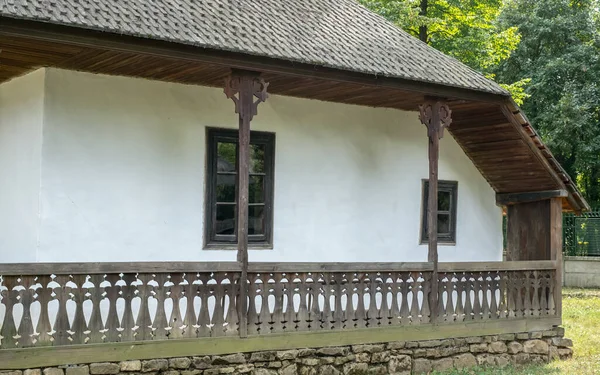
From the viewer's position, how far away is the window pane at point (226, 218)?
11820 mm

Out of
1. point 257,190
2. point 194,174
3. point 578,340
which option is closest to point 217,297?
point 194,174

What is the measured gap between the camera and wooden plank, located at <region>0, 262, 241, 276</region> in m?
8.98

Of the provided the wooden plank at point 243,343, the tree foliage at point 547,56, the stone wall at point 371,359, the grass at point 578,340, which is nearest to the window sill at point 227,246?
the wooden plank at point 243,343

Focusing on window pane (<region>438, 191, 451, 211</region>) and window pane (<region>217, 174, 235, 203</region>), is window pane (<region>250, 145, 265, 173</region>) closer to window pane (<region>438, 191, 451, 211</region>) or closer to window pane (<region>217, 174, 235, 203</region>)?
window pane (<region>217, 174, 235, 203</region>)

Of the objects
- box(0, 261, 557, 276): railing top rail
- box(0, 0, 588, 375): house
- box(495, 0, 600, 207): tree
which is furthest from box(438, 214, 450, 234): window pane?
box(495, 0, 600, 207): tree

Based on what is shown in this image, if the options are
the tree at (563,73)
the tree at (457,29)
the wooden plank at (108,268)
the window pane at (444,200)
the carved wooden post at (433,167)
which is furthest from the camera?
the tree at (563,73)

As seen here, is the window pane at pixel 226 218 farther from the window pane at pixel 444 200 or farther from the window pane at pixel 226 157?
the window pane at pixel 444 200

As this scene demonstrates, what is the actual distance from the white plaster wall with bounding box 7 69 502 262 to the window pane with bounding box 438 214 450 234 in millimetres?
223

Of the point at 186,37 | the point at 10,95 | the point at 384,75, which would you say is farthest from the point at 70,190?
the point at 384,75

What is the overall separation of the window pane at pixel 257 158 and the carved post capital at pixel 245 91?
1877 millimetres

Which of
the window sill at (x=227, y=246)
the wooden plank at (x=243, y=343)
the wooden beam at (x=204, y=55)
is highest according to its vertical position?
the wooden beam at (x=204, y=55)

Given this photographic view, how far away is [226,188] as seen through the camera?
11.9m

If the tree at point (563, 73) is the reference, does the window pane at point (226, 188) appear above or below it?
below

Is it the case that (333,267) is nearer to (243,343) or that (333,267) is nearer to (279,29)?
(243,343)
